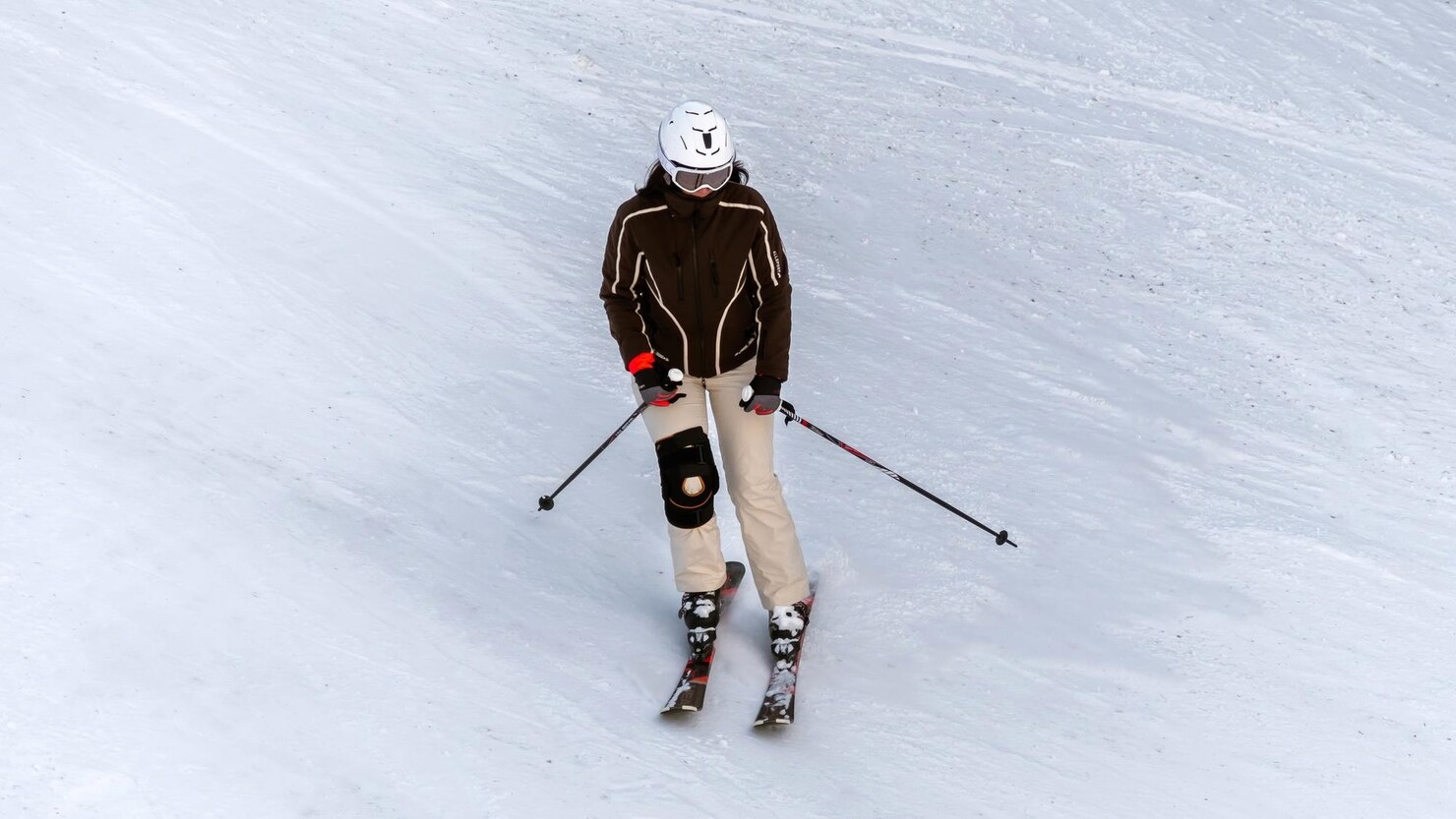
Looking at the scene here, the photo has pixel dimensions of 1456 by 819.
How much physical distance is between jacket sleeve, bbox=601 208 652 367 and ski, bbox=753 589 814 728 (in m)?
1.21

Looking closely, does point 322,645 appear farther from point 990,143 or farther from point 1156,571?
point 990,143

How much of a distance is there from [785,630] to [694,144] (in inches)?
70.9

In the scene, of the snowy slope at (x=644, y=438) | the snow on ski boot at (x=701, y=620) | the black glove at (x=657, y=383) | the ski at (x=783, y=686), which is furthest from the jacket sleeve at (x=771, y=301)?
the snowy slope at (x=644, y=438)

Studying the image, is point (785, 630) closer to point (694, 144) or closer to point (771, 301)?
point (771, 301)

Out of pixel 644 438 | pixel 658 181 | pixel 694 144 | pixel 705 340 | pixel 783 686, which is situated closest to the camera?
pixel 694 144

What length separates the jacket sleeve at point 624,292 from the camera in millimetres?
4316

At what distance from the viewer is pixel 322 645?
4.36 metres

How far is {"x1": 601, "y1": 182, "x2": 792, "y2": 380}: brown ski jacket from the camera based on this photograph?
424cm

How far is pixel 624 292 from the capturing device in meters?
4.41

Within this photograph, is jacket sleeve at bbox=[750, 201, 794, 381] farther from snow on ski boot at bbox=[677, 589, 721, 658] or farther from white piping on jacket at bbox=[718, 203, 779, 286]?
snow on ski boot at bbox=[677, 589, 721, 658]

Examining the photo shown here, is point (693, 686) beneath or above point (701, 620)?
beneath

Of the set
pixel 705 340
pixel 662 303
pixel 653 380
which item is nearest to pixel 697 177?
pixel 662 303

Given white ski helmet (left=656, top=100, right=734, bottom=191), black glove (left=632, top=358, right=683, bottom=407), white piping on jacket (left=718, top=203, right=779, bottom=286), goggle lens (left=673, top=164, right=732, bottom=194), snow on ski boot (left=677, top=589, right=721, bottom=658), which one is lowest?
snow on ski boot (left=677, top=589, right=721, bottom=658)

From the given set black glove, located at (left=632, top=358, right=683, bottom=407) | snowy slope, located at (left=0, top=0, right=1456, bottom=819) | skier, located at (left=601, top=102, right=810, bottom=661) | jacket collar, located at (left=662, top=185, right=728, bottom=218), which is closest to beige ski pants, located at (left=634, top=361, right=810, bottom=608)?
skier, located at (left=601, top=102, right=810, bottom=661)
